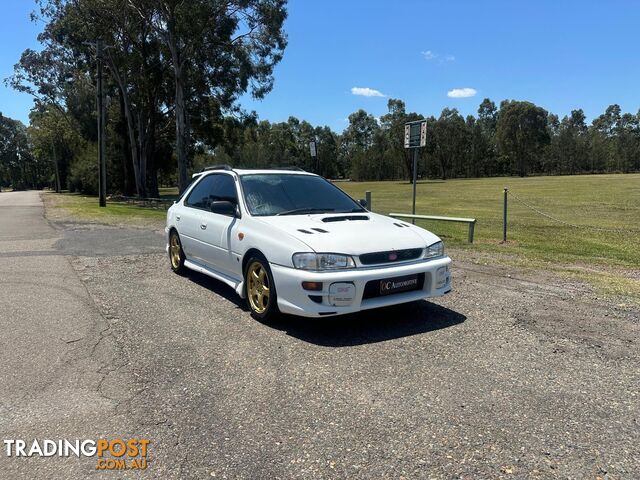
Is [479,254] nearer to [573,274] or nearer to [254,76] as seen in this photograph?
[573,274]

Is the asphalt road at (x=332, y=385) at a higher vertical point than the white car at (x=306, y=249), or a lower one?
lower

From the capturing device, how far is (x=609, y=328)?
16.6 feet

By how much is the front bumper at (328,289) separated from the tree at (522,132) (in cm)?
10641

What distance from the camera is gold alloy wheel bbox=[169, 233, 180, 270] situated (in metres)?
7.73

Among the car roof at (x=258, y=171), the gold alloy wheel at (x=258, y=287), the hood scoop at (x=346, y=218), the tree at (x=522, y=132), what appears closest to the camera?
the gold alloy wheel at (x=258, y=287)

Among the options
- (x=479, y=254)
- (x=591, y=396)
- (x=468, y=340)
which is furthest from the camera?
(x=479, y=254)

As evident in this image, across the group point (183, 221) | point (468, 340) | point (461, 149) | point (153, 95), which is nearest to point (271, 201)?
point (183, 221)

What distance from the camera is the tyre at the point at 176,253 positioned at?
25.0 ft

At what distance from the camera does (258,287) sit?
17.5 ft

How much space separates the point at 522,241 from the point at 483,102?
428 ft

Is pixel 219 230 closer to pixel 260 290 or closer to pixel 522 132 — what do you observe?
pixel 260 290

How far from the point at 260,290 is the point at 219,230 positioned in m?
1.28

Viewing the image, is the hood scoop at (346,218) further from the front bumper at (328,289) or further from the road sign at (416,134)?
the road sign at (416,134)

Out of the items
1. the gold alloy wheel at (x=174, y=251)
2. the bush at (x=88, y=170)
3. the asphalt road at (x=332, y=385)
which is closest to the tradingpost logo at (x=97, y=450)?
the asphalt road at (x=332, y=385)
